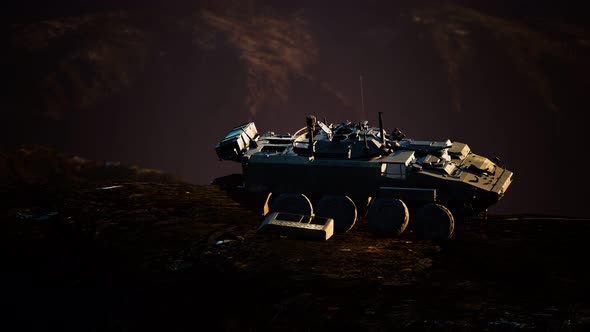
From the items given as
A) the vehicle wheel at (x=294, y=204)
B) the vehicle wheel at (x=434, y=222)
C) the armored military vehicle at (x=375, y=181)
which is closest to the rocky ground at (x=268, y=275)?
the vehicle wheel at (x=434, y=222)

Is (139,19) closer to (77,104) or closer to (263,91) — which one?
(77,104)

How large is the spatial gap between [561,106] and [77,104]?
86.3 feet

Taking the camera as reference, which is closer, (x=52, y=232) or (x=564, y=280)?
(x=564, y=280)

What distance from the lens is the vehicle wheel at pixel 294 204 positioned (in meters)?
14.3

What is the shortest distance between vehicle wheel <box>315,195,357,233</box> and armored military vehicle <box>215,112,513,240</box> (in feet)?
0.08

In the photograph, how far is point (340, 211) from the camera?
1390cm

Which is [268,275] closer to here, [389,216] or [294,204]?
[294,204]

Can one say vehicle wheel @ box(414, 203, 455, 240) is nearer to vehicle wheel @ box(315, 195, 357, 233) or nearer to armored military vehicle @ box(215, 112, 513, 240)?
armored military vehicle @ box(215, 112, 513, 240)

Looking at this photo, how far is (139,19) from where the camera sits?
114 ft

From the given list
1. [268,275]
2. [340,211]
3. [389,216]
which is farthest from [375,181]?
[268,275]

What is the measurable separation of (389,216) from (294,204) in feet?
8.06

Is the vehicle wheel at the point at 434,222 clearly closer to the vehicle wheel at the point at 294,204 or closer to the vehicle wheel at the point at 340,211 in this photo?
the vehicle wheel at the point at 340,211

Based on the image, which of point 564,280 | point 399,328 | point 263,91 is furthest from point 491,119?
point 399,328

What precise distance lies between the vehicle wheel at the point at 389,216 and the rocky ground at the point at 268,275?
1.13 feet
